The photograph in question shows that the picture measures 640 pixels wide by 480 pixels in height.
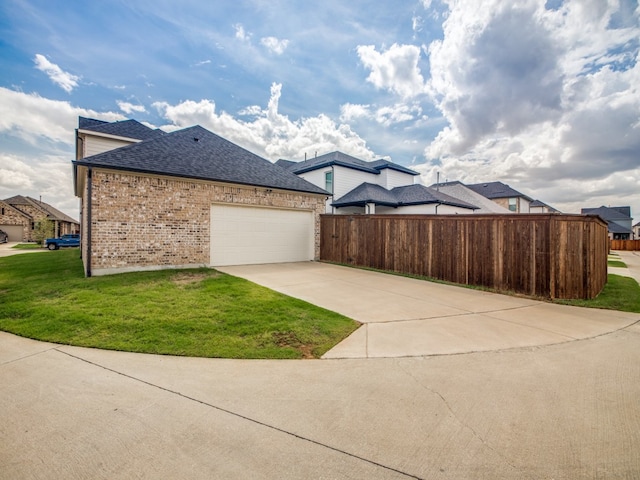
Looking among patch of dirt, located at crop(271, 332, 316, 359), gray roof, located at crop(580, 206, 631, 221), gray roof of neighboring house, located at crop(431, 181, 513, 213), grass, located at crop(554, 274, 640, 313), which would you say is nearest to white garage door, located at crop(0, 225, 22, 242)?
patch of dirt, located at crop(271, 332, 316, 359)

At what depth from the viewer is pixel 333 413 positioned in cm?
254

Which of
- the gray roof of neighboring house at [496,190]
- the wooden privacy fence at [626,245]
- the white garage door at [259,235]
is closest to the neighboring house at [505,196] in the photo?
the gray roof of neighboring house at [496,190]

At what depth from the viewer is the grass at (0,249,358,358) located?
4.03 meters

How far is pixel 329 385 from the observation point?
3.03 metres

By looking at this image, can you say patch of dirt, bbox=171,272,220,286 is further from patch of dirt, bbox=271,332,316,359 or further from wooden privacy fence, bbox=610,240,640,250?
wooden privacy fence, bbox=610,240,640,250

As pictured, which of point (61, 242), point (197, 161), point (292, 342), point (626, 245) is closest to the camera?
point (292, 342)

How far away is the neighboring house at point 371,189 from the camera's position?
774 inches

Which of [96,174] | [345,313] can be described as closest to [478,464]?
[345,313]

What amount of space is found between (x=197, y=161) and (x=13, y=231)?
137ft

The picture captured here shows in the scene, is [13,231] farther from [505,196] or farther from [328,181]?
[505,196]

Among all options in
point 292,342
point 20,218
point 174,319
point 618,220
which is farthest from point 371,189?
point 618,220

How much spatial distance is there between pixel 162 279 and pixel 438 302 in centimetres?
712

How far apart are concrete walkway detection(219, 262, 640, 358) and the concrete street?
122 millimetres

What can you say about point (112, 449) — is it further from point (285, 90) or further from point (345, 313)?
point (285, 90)
